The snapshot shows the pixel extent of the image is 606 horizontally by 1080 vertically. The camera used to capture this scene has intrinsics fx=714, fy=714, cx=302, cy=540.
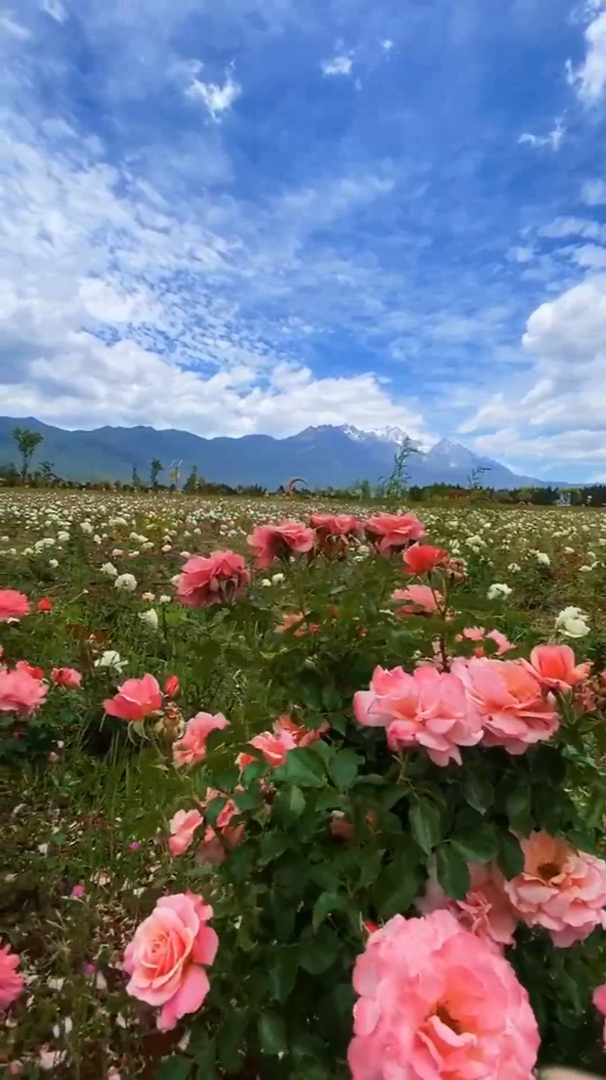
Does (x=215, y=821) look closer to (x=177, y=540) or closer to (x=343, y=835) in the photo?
(x=343, y=835)

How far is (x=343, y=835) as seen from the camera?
100 cm

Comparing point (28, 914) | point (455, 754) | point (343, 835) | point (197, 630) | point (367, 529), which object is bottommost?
point (28, 914)

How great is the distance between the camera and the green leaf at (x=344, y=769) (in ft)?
2.99

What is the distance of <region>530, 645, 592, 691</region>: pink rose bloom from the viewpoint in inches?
36.1

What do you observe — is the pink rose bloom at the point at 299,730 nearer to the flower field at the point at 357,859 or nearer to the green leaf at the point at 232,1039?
the flower field at the point at 357,859

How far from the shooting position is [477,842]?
90 cm

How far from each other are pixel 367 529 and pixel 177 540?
216 inches

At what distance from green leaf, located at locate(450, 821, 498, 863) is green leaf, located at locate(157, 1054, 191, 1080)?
1.44 ft

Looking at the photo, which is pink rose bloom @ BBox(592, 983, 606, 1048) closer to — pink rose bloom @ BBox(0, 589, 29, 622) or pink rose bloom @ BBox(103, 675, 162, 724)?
pink rose bloom @ BBox(103, 675, 162, 724)

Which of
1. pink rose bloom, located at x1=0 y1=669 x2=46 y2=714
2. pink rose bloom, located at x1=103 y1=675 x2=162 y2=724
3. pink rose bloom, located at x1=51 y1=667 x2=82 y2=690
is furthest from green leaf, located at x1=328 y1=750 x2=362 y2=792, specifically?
pink rose bloom, located at x1=51 y1=667 x2=82 y2=690

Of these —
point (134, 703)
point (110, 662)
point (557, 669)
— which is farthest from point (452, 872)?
point (110, 662)

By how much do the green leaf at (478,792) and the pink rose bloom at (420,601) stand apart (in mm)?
369

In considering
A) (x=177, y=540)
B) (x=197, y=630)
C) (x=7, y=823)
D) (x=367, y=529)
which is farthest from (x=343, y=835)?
(x=177, y=540)

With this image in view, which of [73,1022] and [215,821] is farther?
[73,1022]
